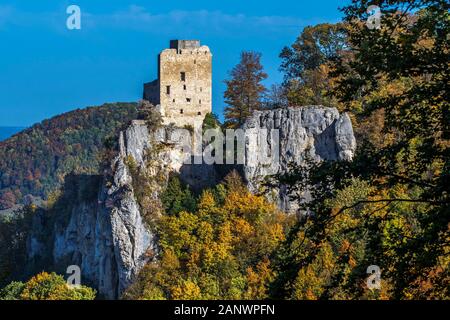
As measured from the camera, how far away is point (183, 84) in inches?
1960

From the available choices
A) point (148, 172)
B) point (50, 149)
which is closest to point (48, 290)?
point (148, 172)

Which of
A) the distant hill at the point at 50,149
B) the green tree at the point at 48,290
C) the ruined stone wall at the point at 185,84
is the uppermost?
the distant hill at the point at 50,149

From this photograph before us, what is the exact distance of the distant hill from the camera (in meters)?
149

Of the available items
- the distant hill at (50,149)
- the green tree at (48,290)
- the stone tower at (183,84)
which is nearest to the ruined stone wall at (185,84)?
the stone tower at (183,84)

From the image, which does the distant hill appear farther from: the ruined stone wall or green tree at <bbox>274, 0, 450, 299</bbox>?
green tree at <bbox>274, 0, 450, 299</bbox>

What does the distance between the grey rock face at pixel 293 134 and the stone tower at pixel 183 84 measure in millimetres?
3360

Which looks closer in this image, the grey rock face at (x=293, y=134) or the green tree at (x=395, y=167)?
the green tree at (x=395, y=167)

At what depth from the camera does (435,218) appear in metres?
16.3

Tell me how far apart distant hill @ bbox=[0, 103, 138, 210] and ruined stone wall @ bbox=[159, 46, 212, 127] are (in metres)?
95.2

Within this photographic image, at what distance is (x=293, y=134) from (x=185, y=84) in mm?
5684

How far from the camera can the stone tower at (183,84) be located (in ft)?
162

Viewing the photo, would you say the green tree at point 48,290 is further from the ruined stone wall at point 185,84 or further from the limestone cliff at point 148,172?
the ruined stone wall at point 185,84

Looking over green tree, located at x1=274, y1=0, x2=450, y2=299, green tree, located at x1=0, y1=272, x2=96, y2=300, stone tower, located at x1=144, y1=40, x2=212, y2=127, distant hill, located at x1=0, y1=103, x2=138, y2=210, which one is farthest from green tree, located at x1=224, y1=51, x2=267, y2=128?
distant hill, located at x1=0, y1=103, x2=138, y2=210
